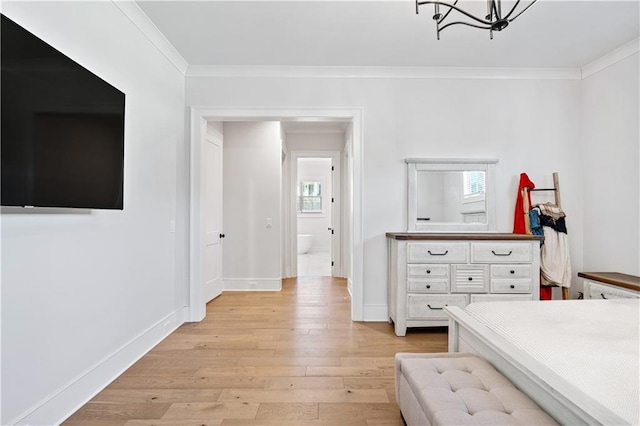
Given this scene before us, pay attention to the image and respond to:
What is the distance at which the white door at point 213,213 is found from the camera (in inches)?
163

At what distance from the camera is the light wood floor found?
182cm

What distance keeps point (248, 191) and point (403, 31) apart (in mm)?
2995

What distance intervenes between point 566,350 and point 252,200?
4.13m

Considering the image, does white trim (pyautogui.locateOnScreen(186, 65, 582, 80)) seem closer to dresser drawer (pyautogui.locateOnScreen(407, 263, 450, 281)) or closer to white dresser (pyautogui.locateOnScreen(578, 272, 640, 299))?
dresser drawer (pyautogui.locateOnScreen(407, 263, 450, 281))

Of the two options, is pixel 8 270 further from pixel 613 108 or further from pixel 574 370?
pixel 613 108

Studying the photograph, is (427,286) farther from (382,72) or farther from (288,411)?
(382,72)

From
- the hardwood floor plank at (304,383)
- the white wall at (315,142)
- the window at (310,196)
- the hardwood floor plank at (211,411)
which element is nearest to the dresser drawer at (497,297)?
the hardwood floor plank at (304,383)

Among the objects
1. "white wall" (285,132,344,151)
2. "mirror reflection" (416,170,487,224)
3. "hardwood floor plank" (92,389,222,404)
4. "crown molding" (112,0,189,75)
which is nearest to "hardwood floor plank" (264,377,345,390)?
"hardwood floor plank" (92,389,222,404)

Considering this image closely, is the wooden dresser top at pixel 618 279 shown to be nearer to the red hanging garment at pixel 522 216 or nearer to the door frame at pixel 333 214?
the red hanging garment at pixel 522 216

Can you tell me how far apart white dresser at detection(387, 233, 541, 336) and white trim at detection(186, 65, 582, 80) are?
1.74m

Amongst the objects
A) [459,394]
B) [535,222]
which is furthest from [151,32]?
[535,222]

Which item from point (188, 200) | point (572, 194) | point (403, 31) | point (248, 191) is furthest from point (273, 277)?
point (572, 194)

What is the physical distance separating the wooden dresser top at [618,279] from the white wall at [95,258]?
3.88 meters

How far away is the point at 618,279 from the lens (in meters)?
2.73
